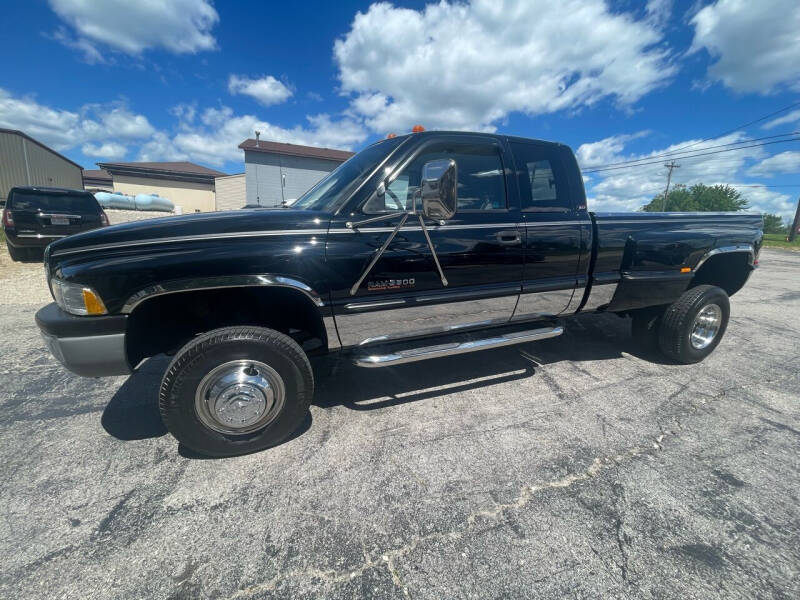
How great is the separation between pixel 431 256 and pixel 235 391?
1484mm

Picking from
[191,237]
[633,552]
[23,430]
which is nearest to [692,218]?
[633,552]

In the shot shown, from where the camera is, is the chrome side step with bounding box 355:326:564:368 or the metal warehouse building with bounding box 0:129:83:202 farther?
the metal warehouse building with bounding box 0:129:83:202

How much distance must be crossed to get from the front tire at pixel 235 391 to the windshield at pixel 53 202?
24.7ft

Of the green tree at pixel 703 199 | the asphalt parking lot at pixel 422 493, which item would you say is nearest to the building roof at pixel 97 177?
the asphalt parking lot at pixel 422 493

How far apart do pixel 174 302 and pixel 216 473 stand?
A: 105 cm

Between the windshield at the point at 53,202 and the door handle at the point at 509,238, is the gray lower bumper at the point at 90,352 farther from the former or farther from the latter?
the windshield at the point at 53,202

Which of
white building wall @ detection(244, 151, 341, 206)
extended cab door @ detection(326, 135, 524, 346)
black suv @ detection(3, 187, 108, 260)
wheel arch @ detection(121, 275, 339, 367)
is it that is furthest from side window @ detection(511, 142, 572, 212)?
white building wall @ detection(244, 151, 341, 206)

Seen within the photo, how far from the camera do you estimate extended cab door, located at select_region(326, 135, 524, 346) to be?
226 centimetres

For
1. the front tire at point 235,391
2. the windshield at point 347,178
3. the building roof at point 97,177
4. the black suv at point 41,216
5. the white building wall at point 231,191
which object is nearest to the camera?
the front tire at point 235,391

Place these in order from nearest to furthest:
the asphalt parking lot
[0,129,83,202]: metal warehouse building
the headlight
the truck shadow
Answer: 1. the asphalt parking lot
2. the headlight
3. the truck shadow
4. [0,129,83,202]: metal warehouse building

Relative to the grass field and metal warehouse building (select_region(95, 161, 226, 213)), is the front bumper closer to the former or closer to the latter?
the grass field

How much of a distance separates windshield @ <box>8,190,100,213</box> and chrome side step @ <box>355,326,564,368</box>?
806cm

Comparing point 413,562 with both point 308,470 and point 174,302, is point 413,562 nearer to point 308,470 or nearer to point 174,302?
point 308,470

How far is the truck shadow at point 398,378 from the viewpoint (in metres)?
2.62
